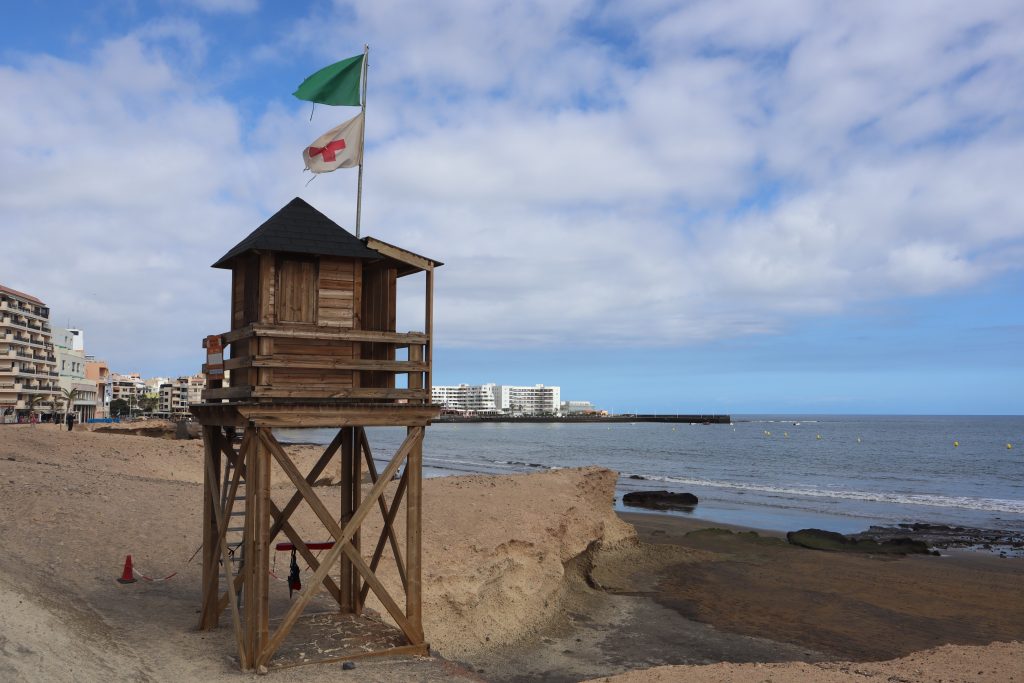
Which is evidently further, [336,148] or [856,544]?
[856,544]

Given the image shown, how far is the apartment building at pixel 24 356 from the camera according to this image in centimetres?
9894

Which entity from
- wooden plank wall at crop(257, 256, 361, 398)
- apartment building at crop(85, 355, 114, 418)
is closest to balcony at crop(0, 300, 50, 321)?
apartment building at crop(85, 355, 114, 418)

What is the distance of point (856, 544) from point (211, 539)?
2779cm

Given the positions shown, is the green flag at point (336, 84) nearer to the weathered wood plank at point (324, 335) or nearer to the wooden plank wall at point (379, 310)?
the wooden plank wall at point (379, 310)

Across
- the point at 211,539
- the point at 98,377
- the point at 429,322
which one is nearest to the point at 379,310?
the point at 429,322

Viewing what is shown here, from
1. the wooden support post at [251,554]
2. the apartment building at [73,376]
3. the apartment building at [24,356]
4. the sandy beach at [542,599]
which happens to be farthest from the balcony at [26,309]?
the wooden support post at [251,554]

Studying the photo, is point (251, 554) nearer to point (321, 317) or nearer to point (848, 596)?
point (321, 317)

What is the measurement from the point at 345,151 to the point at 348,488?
20.2ft

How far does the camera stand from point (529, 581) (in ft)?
67.0

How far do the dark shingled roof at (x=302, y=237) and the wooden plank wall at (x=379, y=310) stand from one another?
3.22ft

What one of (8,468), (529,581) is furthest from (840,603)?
(8,468)

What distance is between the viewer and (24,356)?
103500mm

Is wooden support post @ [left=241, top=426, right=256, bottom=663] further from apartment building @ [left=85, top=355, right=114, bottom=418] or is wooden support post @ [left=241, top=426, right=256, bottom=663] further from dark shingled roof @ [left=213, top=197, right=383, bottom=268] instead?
apartment building @ [left=85, top=355, right=114, bottom=418]

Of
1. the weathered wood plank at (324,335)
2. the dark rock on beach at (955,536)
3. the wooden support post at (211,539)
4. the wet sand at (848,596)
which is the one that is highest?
the weathered wood plank at (324,335)
